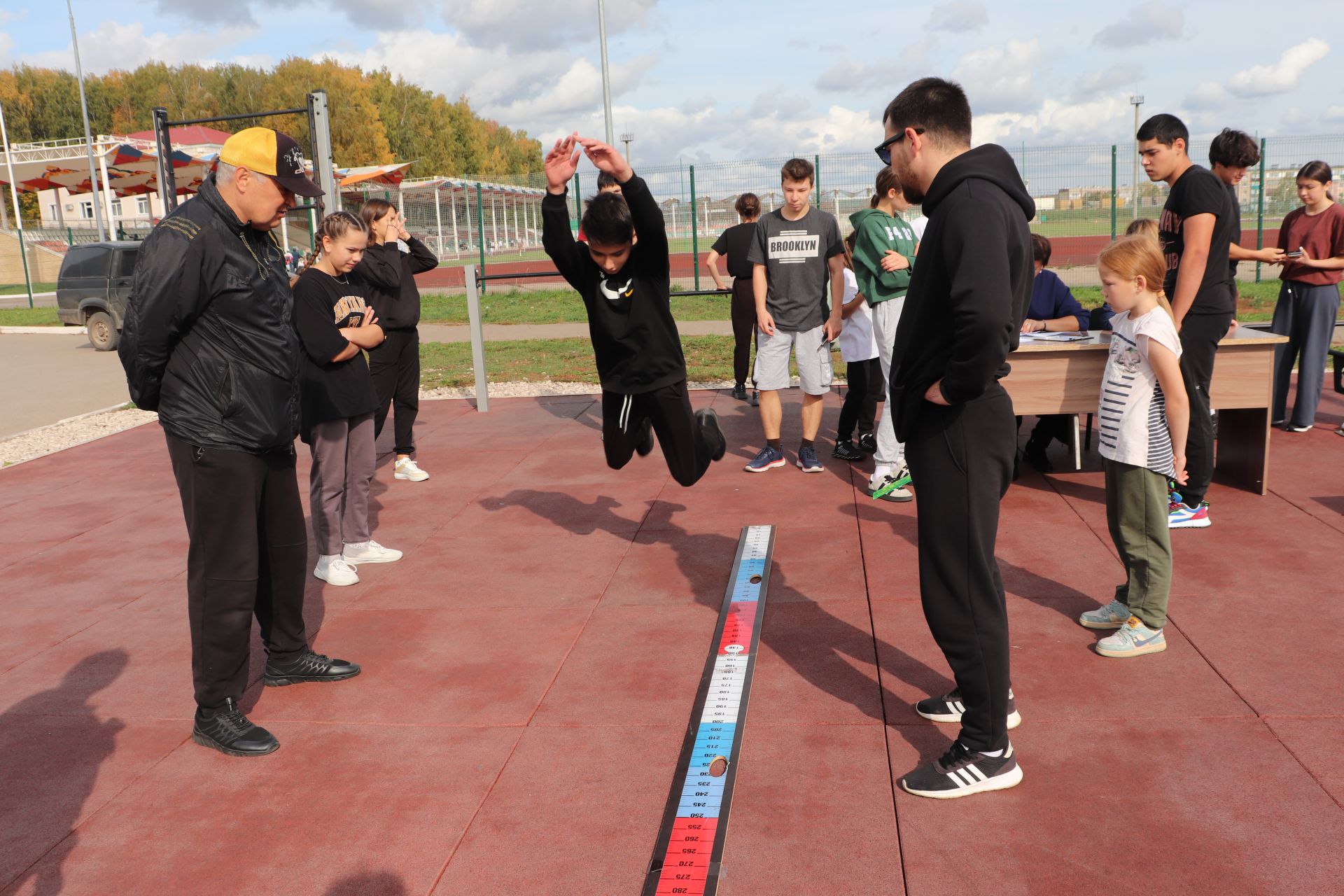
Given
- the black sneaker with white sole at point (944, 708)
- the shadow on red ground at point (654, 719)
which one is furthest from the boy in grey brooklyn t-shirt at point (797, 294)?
the black sneaker with white sole at point (944, 708)

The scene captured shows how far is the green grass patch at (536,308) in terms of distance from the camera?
19.0 metres

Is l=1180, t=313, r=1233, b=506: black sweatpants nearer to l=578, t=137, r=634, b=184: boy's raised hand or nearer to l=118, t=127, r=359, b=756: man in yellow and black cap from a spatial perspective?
l=578, t=137, r=634, b=184: boy's raised hand

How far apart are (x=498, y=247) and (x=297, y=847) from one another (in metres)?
25.7

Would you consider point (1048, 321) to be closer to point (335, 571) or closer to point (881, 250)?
point (881, 250)

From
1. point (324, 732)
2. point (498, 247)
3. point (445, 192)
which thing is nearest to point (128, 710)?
point (324, 732)

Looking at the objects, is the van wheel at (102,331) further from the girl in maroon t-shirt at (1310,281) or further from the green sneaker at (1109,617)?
the green sneaker at (1109,617)

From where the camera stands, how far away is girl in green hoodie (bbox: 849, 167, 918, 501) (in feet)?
20.4

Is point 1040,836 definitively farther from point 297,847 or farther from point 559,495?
point 559,495

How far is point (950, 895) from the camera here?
2531mm

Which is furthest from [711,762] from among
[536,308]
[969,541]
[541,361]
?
[536,308]

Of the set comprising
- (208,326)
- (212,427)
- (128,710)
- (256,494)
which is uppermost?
(208,326)

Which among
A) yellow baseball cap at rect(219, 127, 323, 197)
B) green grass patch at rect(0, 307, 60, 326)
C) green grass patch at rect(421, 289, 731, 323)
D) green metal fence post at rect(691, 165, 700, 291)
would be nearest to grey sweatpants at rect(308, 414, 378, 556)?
yellow baseball cap at rect(219, 127, 323, 197)

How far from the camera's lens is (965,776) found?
9.78 ft

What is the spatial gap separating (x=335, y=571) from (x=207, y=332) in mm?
2094
